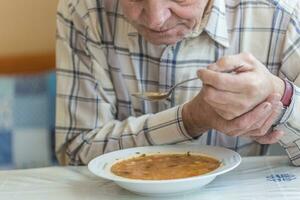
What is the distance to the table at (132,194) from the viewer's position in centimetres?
105

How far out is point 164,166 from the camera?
1111 mm

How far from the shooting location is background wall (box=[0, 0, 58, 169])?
5.53 feet

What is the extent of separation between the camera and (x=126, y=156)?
3.88ft

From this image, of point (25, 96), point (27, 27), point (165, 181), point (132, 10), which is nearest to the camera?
point (165, 181)

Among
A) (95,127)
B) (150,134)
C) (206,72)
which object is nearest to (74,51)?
(95,127)

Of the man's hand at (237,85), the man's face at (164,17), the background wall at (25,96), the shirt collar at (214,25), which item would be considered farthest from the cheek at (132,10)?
the background wall at (25,96)

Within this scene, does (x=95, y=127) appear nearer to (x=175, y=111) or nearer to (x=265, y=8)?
(x=175, y=111)

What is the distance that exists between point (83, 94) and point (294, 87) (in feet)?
1.67

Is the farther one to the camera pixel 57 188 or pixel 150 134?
pixel 150 134

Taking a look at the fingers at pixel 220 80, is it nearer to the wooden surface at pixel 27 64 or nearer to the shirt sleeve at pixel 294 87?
the shirt sleeve at pixel 294 87

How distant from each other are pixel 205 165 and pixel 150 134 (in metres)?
0.22

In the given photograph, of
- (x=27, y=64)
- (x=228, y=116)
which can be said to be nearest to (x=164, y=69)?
(x=228, y=116)

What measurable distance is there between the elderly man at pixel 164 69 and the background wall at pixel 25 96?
236 millimetres

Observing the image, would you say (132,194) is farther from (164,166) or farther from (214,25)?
(214,25)
